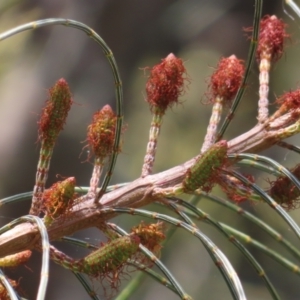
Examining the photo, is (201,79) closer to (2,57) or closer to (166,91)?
(2,57)

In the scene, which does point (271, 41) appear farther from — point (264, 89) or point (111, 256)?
point (111, 256)

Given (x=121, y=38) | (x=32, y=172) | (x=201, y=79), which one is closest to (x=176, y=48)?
(x=201, y=79)

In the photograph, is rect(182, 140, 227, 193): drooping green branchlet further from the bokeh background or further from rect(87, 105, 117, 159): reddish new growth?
the bokeh background

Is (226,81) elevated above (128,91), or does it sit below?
below

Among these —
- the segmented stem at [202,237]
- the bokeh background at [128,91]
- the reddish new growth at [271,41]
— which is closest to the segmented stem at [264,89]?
the reddish new growth at [271,41]

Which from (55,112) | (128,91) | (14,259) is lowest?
(14,259)

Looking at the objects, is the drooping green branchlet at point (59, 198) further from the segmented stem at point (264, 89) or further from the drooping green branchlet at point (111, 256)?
the segmented stem at point (264, 89)

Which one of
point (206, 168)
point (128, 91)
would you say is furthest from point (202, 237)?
point (128, 91)
